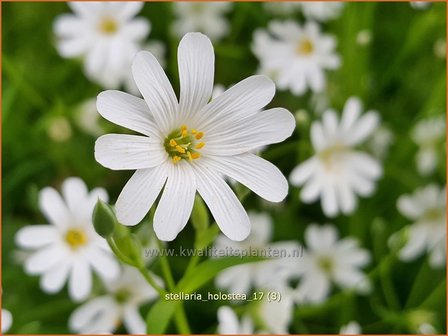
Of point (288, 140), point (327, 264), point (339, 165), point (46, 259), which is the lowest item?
point (46, 259)

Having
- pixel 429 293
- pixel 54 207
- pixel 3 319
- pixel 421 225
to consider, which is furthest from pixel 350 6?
pixel 3 319

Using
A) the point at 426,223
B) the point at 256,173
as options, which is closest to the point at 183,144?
the point at 256,173

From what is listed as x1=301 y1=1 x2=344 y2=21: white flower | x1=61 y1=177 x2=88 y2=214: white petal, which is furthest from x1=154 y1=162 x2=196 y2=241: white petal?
x1=301 y1=1 x2=344 y2=21: white flower

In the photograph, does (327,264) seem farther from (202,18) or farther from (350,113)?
(202,18)

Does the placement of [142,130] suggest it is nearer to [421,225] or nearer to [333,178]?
[333,178]

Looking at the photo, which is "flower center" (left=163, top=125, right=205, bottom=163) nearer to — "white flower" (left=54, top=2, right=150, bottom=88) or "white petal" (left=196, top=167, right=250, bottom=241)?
"white petal" (left=196, top=167, right=250, bottom=241)
